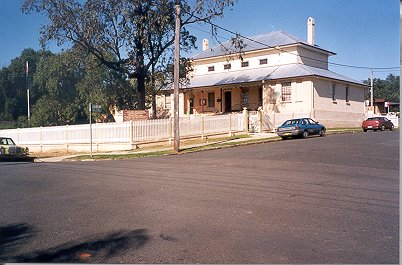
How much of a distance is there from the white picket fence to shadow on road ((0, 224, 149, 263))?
59.2 ft

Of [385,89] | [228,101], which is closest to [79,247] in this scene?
[228,101]

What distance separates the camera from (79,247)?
5.38 meters

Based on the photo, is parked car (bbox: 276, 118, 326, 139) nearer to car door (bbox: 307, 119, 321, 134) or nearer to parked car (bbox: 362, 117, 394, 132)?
car door (bbox: 307, 119, 321, 134)

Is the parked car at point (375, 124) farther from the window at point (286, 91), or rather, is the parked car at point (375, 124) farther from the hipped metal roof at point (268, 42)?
the hipped metal roof at point (268, 42)

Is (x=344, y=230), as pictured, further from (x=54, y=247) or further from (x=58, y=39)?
(x=58, y=39)

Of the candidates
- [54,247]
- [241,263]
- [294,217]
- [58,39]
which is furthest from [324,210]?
[58,39]

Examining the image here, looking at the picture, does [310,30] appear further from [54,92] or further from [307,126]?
[54,92]

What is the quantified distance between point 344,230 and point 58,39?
26.5m

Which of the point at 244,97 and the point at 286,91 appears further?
the point at 244,97

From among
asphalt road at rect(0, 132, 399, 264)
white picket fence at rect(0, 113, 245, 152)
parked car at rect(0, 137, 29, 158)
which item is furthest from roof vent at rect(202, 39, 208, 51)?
asphalt road at rect(0, 132, 399, 264)

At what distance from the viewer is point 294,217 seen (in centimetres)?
679

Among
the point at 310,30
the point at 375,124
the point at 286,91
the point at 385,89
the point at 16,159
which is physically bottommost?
the point at 16,159

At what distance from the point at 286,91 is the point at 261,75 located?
2829 millimetres

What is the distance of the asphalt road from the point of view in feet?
16.7
